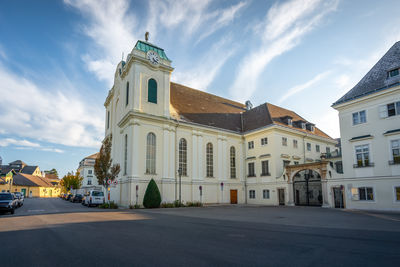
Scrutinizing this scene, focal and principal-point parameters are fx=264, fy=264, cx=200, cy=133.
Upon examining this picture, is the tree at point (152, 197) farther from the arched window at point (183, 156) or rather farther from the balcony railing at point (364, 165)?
the balcony railing at point (364, 165)

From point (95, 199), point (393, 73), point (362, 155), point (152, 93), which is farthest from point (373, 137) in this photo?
point (95, 199)

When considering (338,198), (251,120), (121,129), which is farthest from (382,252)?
(251,120)

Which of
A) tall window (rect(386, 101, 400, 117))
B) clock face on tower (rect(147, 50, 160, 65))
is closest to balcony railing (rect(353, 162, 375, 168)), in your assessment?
tall window (rect(386, 101, 400, 117))

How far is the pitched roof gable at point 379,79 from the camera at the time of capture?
2326cm

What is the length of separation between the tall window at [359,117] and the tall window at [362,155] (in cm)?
243

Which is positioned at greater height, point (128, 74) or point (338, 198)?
point (128, 74)

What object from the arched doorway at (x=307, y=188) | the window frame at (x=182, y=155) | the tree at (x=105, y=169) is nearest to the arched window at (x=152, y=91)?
the window frame at (x=182, y=155)

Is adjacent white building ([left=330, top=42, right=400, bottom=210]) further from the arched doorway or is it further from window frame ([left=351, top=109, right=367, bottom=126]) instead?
the arched doorway

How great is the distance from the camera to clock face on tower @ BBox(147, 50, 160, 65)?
3221 cm

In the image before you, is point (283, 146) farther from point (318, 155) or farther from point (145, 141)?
point (145, 141)

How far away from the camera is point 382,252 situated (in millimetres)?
6953

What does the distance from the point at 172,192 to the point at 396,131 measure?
22.3m

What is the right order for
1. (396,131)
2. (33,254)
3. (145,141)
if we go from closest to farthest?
(33,254) < (396,131) < (145,141)

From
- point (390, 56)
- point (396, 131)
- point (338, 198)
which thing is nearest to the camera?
point (396, 131)
